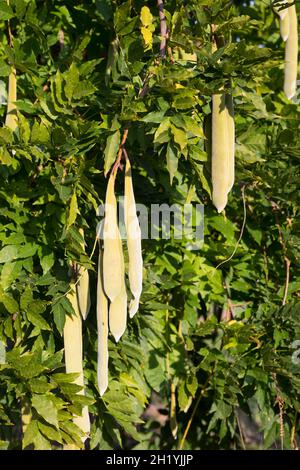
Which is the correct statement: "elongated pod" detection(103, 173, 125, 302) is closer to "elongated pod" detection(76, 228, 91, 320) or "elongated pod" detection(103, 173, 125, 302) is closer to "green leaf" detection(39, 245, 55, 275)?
"elongated pod" detection(76, 228, 91, 320)

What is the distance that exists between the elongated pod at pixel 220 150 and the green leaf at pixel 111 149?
254 mm

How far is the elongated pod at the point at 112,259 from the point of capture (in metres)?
1.71

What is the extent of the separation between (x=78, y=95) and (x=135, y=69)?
0.93 ft

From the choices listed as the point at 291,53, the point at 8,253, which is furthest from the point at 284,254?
the point at 8,253

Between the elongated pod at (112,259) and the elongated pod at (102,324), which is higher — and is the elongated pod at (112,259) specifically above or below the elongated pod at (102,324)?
above

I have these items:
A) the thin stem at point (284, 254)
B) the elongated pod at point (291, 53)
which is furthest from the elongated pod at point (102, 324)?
the thin stem at point (284, 254)

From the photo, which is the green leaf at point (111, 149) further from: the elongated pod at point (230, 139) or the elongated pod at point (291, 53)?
the elongated pod at point (291, 53)

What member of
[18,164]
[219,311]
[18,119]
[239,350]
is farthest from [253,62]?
[219,311]

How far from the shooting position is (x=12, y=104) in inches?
84.0

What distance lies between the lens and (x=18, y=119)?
6.83ft

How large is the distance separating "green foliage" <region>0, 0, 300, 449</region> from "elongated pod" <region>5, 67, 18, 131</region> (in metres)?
0.02

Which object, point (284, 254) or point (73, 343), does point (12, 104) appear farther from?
point (284, 254)

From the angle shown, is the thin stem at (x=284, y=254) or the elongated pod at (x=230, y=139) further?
the thin stem at (x=284, y=254)

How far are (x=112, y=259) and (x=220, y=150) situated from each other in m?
0.38
